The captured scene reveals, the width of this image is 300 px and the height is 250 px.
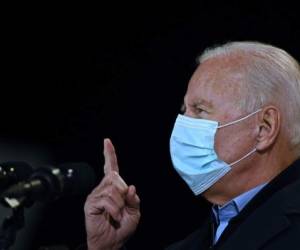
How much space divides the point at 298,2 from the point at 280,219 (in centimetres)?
174

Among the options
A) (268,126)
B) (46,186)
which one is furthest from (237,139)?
(46,186)

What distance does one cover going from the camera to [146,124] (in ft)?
12.0

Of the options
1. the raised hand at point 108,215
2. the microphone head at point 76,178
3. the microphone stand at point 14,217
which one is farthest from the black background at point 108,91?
the microphone stand at point 14,217

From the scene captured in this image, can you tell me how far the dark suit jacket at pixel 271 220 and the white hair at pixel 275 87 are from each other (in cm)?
14

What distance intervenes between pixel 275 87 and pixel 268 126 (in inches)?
5.0

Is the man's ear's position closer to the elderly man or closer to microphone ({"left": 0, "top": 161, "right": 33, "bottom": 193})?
the elderly man

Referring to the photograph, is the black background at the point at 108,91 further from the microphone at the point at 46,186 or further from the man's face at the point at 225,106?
the microphone at the point at 46,186

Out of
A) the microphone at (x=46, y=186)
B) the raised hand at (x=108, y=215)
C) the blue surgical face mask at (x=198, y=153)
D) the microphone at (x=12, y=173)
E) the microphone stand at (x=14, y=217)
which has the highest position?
the microphone at (x=12, y=173)

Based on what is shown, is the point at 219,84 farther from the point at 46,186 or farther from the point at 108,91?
the point at 108,91

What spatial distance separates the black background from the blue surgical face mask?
4.07 ft

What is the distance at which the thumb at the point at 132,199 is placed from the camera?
2.24 metres

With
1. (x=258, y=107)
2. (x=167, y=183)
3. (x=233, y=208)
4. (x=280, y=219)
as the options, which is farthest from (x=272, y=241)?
(x=167, y=183)

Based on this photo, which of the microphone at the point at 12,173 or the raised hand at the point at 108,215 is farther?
the raised hand at the point at 108,215

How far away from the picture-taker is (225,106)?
89.0 inches
